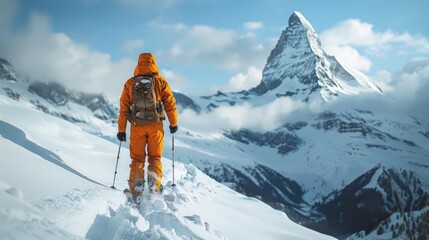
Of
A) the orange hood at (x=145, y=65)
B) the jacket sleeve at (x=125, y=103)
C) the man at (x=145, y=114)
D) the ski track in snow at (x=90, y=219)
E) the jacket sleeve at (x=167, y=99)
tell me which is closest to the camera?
the ski track in snow at (x=90, y=219)

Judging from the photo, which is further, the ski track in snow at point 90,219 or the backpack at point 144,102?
the backpack at point 144,102

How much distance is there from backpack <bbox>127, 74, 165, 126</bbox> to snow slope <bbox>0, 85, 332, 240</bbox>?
1835 millimetres

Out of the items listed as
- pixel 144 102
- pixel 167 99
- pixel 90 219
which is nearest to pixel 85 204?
pixel 90 219

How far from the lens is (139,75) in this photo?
9.82 metres

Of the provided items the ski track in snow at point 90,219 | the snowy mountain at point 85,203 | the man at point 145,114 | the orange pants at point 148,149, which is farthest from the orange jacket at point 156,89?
the ski track in snow at point 90,219

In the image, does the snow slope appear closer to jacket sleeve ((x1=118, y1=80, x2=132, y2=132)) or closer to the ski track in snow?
the ski track in snow

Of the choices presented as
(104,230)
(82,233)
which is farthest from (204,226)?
(82,233)

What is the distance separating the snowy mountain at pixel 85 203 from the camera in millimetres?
5266

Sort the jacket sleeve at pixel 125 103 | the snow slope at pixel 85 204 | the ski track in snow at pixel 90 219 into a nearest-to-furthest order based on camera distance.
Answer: the ski track in snow at pixel 90 219 → the snow slope at pixel 85 204 → the jacket sleeve at pixel 125 103

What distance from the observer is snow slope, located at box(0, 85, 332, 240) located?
207 inches

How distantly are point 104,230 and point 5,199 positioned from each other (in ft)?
6.15

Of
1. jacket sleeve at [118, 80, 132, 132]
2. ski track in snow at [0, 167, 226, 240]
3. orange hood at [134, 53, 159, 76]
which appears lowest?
ski track in snow at [0, 167, 226, 240]

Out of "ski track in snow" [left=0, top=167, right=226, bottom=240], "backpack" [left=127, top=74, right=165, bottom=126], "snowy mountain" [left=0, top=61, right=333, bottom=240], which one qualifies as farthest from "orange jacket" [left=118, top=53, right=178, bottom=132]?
"ski track in snow" [left=0, top=167, right=226, bottom=240]

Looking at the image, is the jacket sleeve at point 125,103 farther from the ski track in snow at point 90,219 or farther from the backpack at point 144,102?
the ski track in snow at point 90,219
